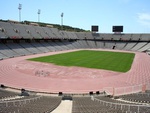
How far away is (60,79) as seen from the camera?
30.8 m

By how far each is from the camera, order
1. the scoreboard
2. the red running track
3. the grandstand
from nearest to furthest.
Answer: the grandstand < the red running track < the scoreboard

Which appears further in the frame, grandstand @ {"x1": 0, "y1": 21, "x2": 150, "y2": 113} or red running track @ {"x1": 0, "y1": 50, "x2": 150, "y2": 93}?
red running track @ {"x1": 0, "y1": 50, "x2": 150, "y2": 93}

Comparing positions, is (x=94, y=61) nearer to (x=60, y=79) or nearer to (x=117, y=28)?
(x=60, y=79)

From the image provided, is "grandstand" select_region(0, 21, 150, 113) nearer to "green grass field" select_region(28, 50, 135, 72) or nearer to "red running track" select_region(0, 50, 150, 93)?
"red running track" select_region(0, 50, 150, 93)

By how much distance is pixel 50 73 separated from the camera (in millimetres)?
34844

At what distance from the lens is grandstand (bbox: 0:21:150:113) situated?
14.6 m

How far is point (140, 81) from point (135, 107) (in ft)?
62.1

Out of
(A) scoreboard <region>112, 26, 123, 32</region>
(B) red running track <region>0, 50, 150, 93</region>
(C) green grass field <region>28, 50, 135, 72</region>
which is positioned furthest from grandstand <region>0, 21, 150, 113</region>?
(A) scoreboard <region>112, 26, 123, 32</region>

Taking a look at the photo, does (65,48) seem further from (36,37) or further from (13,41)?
(13,41)

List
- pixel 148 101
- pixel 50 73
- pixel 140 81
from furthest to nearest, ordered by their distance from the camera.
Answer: pixel 50 73
pixel 140 81
pixel 148 101

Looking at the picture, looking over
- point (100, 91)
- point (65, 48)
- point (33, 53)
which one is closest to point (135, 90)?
point (100, 91)

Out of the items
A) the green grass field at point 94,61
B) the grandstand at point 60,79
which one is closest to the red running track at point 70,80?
the grandstand at point 60,79

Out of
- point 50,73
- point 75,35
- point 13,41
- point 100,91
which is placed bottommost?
point 100,91

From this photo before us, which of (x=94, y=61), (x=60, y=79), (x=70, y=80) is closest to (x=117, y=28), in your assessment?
(x=94, y=61)
